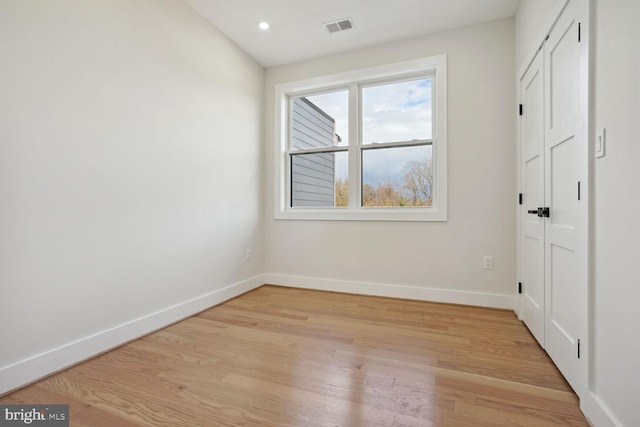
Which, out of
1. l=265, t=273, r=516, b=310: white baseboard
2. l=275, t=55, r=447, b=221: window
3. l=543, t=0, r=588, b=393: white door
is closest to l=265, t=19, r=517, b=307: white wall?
l=265, t=273, r=516, b=310: white baseboard

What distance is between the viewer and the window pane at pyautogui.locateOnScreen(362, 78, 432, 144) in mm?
3283

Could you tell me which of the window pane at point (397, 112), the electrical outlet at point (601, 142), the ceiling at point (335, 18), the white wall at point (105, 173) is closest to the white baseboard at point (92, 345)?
the white wall at point (105, 173)

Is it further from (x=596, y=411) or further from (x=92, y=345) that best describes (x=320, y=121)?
(x=596, y=411)

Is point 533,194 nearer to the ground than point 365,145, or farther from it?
nearer to the ground

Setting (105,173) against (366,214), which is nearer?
(105,173)

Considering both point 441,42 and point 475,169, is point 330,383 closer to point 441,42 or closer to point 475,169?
point 475,169

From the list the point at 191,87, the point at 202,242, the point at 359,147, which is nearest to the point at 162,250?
the point at 202,242

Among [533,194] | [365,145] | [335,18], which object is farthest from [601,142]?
[335,18]

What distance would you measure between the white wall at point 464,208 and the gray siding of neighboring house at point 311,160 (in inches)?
21.9

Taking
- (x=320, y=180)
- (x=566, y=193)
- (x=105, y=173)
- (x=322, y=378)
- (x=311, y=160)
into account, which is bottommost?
(x=322, y=378)

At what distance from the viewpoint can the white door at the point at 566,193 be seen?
1.49 m

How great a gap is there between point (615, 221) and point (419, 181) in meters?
2.10

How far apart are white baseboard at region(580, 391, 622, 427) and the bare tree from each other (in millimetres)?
2082

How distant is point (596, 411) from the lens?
130 cm
